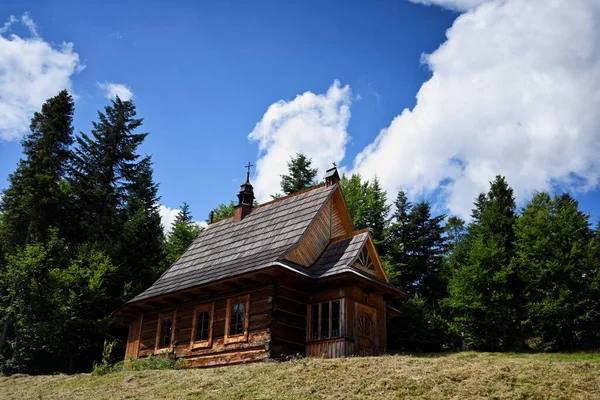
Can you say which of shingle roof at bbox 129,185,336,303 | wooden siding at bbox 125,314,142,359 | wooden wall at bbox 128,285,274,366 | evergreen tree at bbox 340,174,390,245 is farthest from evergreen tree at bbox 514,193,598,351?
wooden siding at bbox 125,314,142,359

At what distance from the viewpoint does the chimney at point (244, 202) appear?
25.8 meters

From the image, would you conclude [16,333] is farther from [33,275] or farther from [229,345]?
[229,345]

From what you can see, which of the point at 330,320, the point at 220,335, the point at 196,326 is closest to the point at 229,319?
the point at 220,335

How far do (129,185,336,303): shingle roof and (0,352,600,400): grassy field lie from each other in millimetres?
4474

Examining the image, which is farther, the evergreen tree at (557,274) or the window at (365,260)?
the evergreen tree at (557,274)

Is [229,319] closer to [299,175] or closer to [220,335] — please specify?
[220,335]

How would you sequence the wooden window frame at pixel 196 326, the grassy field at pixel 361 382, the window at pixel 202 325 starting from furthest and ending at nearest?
the window at pixel 202 325 < the wooden window frame at pixel 196 326 < the grassy field at pixel 361 382

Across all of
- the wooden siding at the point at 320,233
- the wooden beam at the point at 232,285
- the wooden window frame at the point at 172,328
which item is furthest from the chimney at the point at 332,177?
the wooden window frame at the point at 172,328

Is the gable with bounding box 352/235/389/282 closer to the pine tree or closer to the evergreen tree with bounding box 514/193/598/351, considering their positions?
the evergreen tree with bounding box 514/193/598/351

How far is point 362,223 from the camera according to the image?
38.5 m

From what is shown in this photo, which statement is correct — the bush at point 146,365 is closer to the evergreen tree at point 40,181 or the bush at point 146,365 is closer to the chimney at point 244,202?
the chimney at point 244,202

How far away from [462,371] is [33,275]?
2272 centimetres

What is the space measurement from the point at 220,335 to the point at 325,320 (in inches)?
158

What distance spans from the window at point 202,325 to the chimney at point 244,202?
5628mm
